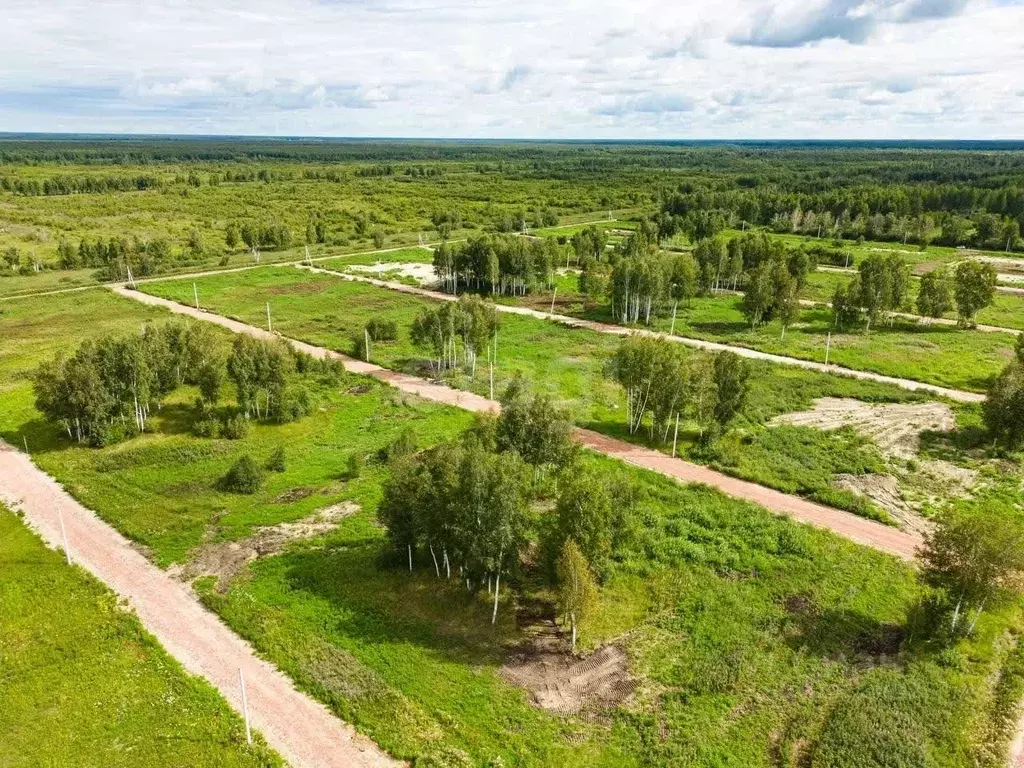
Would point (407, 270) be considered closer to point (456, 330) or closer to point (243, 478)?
point (456, 330)

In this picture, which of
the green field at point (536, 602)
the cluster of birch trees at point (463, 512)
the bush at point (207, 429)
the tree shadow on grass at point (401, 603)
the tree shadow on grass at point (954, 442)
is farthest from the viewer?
the bush at point (207, 429)

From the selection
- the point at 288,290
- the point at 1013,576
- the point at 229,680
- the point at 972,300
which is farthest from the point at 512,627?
the point at 288,290

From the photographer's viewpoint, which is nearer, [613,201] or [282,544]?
[282,544]

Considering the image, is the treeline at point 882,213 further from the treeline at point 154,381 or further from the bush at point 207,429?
the bush at point 207,429

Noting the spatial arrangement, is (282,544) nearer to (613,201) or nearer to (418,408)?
(418,408)

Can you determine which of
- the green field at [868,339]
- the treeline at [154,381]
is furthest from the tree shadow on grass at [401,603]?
the green field at [868,339]
